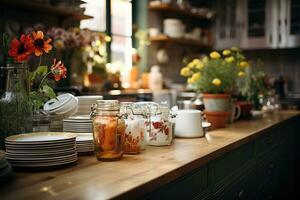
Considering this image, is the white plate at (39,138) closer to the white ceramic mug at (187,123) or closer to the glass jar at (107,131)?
the glass jar at (107,131)

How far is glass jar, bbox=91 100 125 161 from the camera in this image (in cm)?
126

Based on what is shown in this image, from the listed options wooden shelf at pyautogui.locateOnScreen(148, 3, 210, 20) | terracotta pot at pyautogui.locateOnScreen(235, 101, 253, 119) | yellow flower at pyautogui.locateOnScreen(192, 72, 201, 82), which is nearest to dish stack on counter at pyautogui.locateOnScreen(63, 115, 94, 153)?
yellow flower at pyautogui.locateOnScreen(192, 72, 201, 82)

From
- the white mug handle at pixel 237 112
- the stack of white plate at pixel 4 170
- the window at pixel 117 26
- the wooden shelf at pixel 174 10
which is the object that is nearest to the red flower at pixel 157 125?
the stack of white plate at pixel 4 170

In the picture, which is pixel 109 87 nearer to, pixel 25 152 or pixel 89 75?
pixel 89 75

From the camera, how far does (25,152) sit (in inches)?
44.2

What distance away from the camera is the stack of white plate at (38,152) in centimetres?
112

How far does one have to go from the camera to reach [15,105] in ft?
4.33

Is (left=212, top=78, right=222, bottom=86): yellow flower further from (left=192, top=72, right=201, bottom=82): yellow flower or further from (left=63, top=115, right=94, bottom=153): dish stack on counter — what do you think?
(left=63, top=115, right=94, bottom=153): dish stack on counter

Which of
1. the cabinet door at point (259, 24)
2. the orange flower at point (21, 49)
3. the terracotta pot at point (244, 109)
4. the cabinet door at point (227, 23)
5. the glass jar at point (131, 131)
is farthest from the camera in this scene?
the cabinet door at point (227, 23)

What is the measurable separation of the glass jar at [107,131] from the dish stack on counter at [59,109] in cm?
27

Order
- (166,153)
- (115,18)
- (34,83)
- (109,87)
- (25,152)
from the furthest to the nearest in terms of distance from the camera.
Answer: (115,18), (109,87), (34,83), (166,153), (25,152)

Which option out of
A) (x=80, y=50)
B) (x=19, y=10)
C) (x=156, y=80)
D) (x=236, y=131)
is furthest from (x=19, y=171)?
(x=156, y=80)

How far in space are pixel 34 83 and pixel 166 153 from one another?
607 millimetres

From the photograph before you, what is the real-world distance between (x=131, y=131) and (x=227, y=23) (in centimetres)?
483
